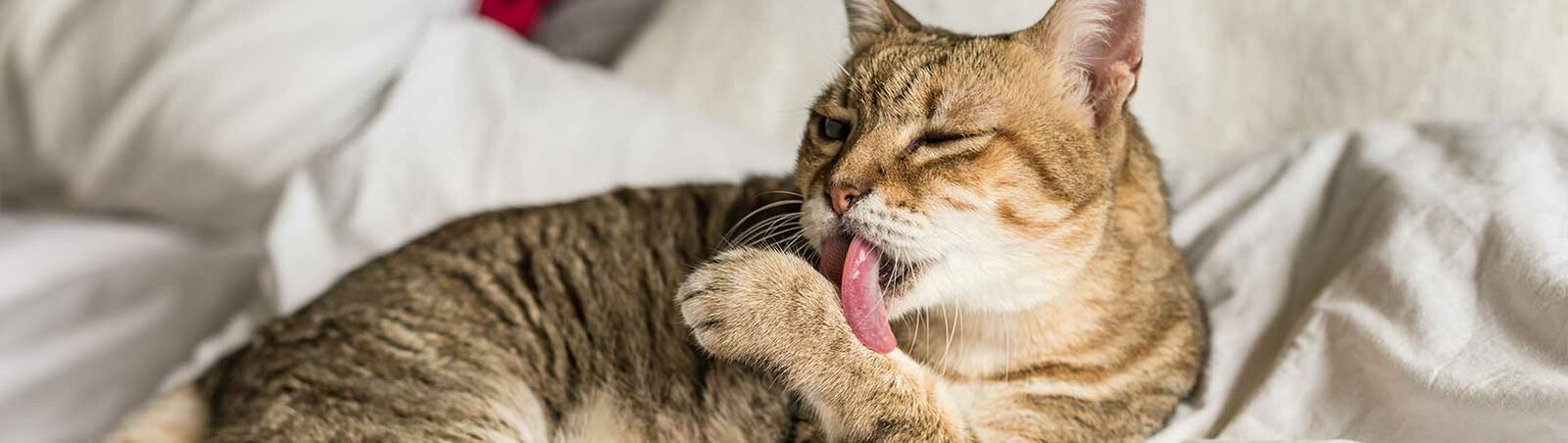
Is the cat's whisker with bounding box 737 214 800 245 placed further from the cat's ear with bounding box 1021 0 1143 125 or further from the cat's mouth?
the cat's ear with bounding box 1021 0 1143 125

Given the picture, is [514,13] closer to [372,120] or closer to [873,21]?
[372,120]

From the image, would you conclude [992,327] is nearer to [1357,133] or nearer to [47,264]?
[1357,133]

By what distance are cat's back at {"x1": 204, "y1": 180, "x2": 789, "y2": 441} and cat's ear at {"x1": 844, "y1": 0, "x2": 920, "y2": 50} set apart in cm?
21

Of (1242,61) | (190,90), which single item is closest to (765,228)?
(1242,61)

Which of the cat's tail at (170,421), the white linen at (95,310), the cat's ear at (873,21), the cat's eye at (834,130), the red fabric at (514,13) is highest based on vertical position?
the cat's ear at (873,21)

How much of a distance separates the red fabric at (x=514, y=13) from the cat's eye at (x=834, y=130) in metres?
1.36

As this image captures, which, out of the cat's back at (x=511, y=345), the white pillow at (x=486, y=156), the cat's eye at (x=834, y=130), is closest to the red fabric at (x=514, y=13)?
the white pillow at (x=486, y=156)

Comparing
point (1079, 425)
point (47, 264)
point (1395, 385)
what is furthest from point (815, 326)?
point (47, 264)

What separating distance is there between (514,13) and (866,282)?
1.52 metres

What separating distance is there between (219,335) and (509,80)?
25.0 inches

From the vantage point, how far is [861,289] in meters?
1.01

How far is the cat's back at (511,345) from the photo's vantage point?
1.14 m

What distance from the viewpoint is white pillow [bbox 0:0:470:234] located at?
1.82m

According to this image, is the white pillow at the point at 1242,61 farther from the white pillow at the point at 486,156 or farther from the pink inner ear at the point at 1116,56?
the pink inner ear at the point at 1116,56
